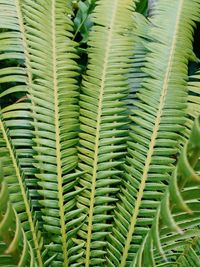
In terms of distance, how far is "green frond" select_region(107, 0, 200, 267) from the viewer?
3.37 feet

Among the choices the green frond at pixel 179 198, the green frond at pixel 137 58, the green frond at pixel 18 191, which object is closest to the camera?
the green frond at pixel 179 198

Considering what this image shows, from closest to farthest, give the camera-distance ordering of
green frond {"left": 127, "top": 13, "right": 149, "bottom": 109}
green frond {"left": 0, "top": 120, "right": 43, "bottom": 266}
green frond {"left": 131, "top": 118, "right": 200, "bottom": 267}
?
green frond {"left": 131, "top": 118, "right": 200, "bottom": 267}
green frond {"left": 0, "top": 120, "right": 43, "bottom": 266}
green frond {"left": 127, "top": 13, "right": 149, "bottom": 109}

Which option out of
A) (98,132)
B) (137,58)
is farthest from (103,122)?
(137,58)

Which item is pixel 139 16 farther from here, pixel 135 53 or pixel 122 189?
pixel 122 189

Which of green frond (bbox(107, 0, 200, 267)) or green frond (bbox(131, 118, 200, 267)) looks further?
green frond (bbox(107, 0, 200, 267))

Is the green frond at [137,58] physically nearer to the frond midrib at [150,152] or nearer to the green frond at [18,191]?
the frond midrib at [150,152]

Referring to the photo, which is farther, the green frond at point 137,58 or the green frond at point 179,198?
the green frond at point 137,58

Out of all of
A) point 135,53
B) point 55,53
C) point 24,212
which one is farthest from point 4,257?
point 135,53

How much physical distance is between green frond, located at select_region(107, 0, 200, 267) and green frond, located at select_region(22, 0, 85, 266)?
0.38 feet

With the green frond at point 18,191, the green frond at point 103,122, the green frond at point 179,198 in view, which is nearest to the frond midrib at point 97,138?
the green frond at point 103,122

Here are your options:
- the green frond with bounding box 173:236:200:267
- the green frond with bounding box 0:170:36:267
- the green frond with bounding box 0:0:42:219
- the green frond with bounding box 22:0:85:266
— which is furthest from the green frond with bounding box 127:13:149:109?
the green frond with bounding box 0:170:36:267

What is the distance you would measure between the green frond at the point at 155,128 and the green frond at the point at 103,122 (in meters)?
0.03

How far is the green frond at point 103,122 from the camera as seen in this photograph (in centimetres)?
104

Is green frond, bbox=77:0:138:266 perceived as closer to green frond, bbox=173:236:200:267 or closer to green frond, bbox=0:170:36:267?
green frond, bbox=173:236:200:267
